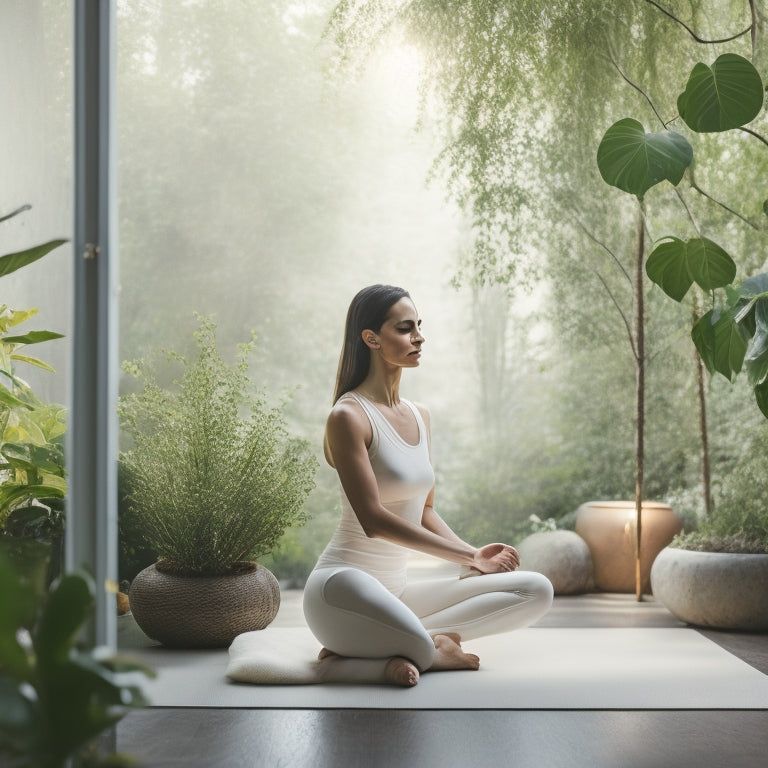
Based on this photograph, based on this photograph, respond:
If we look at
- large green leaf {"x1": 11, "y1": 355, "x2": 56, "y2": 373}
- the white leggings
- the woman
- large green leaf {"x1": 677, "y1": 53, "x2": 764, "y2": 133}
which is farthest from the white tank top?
large green leaf {"x1": 677, "y1": 53, "x2": 764, "y2": 133}

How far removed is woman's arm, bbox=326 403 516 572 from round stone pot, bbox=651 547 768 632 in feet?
3.00

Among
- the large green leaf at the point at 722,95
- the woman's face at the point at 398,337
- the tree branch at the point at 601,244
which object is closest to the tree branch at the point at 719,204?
the tree branch at the point at 601,244

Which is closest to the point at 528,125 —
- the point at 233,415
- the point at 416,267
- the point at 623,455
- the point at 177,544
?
the point at 416,267

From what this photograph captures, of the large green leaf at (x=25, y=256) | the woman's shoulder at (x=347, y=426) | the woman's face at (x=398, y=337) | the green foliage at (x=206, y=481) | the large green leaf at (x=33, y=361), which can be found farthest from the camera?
the green foliage at (x=206, y=481)

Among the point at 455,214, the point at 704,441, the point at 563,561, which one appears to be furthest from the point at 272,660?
the point at 455,214

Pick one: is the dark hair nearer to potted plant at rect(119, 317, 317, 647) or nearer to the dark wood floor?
potted plant at rect(119, 317, 317, 647)

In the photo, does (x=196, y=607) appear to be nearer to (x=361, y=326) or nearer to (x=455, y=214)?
(x=361, y=326)

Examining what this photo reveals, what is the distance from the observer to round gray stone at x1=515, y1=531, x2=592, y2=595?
4.27 m

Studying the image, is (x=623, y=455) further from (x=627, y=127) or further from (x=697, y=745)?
(x=697, y=745)

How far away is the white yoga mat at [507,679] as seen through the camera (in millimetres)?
2289

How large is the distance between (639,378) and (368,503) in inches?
74.0

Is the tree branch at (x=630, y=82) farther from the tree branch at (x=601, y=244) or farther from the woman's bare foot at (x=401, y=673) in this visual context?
the woman's bare foot at (x=401, y=673)

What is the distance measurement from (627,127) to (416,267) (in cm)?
172

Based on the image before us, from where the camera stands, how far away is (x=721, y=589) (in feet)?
10.8
